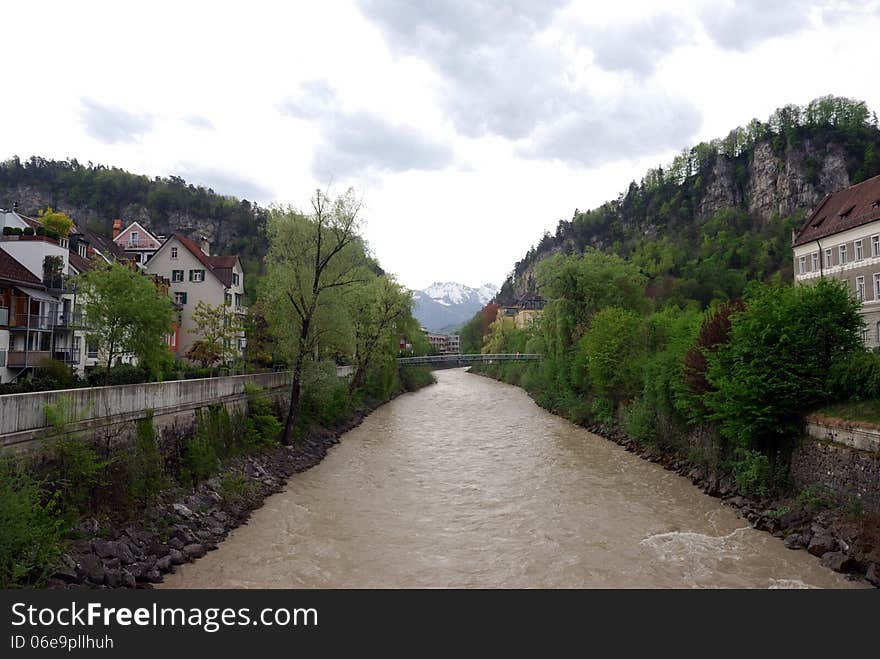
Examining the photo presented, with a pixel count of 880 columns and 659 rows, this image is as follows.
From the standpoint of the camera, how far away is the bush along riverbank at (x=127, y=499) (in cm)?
967

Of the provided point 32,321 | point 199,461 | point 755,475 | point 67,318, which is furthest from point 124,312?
point 755,475

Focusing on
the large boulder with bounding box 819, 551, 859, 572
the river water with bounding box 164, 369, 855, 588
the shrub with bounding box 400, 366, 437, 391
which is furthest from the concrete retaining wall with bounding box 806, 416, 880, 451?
the shrub with bounding box 400, 366, 437, 391

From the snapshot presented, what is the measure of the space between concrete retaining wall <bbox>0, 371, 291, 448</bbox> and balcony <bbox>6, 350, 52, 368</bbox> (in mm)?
10253

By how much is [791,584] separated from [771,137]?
4452 inches

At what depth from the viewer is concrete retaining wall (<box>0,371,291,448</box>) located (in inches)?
428

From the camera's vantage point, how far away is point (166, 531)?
1351 centimetres

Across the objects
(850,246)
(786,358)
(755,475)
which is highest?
(850,246)

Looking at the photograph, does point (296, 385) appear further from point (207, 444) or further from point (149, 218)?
point (149, 218)

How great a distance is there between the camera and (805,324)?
16.7 m

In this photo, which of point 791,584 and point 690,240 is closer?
point 791,584

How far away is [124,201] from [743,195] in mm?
115632
